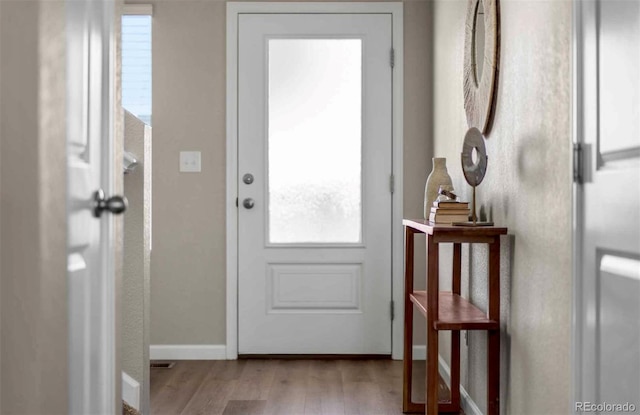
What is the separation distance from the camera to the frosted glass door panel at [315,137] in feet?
12.5

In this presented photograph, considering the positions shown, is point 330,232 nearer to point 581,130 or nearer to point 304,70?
point 304,70

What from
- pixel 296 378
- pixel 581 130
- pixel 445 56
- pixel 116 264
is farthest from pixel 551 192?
pixel 296 378

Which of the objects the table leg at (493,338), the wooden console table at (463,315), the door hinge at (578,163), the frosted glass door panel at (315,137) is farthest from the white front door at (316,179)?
the door hinge at (578,163)

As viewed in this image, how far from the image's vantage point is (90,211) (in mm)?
1318

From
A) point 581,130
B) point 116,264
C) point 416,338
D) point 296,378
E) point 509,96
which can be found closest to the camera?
point 116,264

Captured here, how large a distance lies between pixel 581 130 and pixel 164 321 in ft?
9.17

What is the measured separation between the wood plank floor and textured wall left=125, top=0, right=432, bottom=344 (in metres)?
0.49

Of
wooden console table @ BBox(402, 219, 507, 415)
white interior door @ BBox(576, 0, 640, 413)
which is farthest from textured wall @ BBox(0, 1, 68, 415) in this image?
wooden console table @ BBox(402, 219, 507, 415)

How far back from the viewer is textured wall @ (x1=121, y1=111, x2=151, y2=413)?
7.75ft

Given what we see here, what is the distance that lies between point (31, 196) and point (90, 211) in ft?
0.53

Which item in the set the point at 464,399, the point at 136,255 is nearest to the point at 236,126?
the point at 136,255

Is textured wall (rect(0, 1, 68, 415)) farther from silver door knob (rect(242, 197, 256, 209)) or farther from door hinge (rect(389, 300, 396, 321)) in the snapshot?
door hinge (rect(389, 300, 396, 321))

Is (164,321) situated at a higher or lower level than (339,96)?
lower

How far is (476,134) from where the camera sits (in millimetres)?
2307
